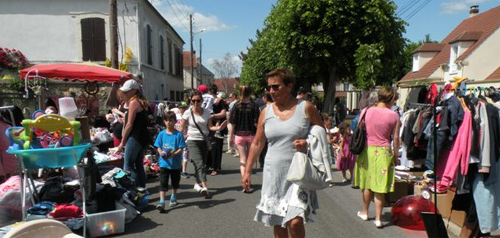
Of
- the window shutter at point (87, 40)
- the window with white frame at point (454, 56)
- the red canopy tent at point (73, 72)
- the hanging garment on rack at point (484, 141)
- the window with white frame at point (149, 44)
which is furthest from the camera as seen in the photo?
the window with white frame at point (454, 56)

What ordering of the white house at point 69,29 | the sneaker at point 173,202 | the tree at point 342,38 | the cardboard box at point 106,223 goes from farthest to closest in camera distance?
the white house at point 69,29
the tree at point 342,38
the sneaker at point 173,202
the cardboard box at point 106,223

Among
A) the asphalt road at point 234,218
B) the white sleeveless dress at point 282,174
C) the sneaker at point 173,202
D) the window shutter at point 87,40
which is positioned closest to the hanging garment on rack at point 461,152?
the asphalt road at point 234,218

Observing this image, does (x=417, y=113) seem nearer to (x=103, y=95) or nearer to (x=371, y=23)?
(x=371, y=23)

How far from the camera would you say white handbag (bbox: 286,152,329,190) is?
281 centimetres

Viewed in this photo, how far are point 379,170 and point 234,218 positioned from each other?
2.10 m

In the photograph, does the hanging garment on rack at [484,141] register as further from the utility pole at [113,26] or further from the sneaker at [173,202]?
the utility pole at [113,26]

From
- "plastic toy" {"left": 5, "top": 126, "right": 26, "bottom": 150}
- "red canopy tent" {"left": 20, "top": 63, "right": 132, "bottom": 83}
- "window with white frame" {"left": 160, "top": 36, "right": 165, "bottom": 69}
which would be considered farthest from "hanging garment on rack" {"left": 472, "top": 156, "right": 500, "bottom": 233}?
"window with white frame" {"left": 160, "top": 36, "right": 165, "bottom": 69}

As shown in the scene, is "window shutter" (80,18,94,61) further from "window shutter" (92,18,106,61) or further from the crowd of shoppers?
the crowd of shoppers

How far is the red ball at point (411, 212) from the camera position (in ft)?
14.5

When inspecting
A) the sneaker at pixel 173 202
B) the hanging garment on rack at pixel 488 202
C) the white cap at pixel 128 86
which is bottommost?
the sneaker at pixel 173 202

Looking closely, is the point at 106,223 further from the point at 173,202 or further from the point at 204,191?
the point at 204,191

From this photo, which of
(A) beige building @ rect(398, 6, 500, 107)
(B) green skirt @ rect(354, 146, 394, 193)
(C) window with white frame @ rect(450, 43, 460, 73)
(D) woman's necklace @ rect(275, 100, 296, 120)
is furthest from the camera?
(C) window with white frame @ rect(450, 43, 460, 73)

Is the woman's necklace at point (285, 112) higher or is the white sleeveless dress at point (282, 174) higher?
the woman's necklace at point (285, 112)

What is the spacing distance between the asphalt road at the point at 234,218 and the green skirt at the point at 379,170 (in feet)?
1.88
